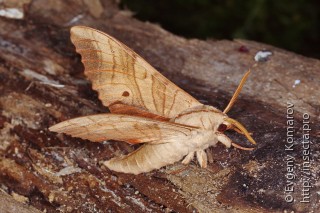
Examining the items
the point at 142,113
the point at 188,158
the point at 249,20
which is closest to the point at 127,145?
the point at 142,113

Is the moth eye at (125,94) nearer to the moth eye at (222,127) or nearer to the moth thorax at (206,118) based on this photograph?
the moth thorax at (206,118)

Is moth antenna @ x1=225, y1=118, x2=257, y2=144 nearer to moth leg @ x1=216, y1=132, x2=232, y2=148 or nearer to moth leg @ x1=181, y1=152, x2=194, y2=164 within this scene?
moth leg @ x1=216, y1=132, x2=232, y2=148

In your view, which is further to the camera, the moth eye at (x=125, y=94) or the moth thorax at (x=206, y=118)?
the moth eye at (x=125, y=94)

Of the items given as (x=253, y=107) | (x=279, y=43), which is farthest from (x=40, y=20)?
(x=279, y=43)

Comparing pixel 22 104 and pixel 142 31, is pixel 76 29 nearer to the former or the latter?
pixel 22 104

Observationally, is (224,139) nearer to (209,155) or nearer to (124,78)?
(209,155)

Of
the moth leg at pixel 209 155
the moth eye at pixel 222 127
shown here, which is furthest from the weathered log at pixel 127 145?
the moth eye at pixel 222 127
